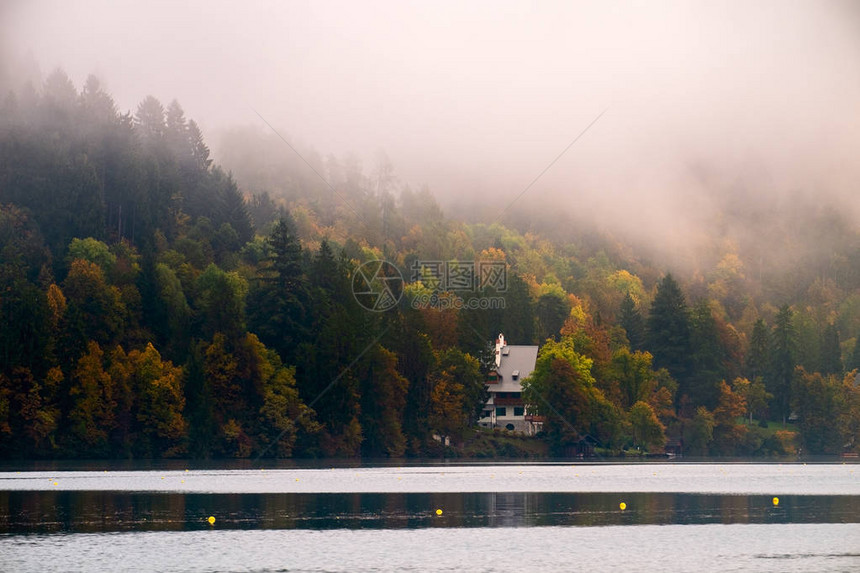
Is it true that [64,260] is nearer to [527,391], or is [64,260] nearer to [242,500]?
[527,391]

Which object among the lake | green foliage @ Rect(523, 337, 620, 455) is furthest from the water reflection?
green foliage @ Rect(523, 337, 620, 455)

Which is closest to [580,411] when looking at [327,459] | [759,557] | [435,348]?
[435,348]

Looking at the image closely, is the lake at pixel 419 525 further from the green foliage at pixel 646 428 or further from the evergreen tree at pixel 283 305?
the green foliage at pixel 646 428

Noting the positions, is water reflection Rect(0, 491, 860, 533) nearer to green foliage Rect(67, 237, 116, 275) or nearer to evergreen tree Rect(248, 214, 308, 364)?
evergreen tree Rect(248, 214, 308, 364)

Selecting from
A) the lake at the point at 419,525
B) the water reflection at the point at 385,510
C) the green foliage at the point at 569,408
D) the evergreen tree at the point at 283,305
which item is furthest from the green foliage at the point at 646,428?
the water reflection at the point at 385,510

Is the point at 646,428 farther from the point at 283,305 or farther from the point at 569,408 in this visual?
the point at 283,305

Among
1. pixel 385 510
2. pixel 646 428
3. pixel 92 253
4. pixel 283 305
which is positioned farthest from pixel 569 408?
pixel 385 510

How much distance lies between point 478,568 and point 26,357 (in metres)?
109

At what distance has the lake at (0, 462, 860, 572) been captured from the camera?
50.1m

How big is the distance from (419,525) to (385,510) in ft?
29.6

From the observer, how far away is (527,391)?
186 metres

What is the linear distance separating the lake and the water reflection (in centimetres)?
12

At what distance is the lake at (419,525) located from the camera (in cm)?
5009

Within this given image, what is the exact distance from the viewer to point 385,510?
2844 inches
